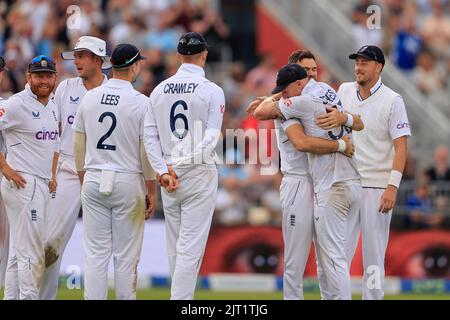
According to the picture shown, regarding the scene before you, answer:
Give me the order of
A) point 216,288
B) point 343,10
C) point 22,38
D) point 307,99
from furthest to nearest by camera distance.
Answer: point 343,10 < point 22,38 < point 216,288 < point 307,99

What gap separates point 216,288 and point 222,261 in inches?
26.3

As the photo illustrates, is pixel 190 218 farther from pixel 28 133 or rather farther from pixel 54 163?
pixel 28 133

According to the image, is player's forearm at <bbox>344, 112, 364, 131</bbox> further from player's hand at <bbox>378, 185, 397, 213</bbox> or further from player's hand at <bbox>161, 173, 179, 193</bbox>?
player's hand at <bbox>161, 173, 179, 193</bbox>

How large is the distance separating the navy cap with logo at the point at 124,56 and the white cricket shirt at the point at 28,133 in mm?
1004

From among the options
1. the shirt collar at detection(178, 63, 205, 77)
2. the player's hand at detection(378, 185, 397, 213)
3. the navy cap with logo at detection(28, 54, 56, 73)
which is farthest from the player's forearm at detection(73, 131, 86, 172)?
the player's hand at detection(378, 185, 397, 213)

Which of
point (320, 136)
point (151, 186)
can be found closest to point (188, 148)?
point (151, 186)

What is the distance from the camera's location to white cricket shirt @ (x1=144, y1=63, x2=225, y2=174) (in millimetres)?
12711

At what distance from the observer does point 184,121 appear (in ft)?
41.9

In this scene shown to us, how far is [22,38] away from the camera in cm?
2316

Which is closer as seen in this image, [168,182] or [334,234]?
[168,182]

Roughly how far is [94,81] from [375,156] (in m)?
3.15
